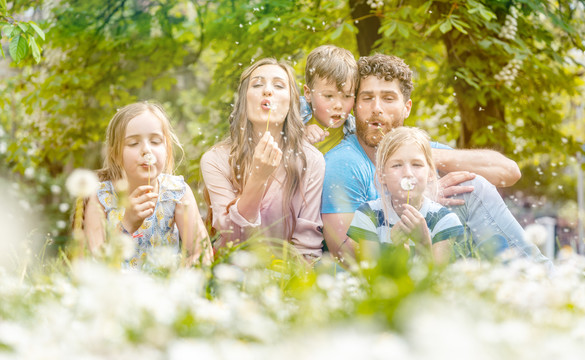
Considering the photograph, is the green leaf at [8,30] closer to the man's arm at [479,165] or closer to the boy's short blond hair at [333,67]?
the boy's short blond hair at [333,67]

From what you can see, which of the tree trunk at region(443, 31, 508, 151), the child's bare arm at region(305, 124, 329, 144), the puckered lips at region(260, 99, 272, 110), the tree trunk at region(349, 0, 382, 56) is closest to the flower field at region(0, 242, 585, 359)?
the puckered lips at region(260, 99, 272, 110)

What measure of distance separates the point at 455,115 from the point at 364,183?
154 inches

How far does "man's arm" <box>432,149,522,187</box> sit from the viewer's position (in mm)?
3613

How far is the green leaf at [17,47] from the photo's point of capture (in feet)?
10.0

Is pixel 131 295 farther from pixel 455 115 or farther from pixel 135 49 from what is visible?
pixel 455 115

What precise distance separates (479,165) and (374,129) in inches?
29.7

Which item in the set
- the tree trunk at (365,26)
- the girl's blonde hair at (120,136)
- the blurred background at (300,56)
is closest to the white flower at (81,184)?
the girl's blonde hair at (120,136)

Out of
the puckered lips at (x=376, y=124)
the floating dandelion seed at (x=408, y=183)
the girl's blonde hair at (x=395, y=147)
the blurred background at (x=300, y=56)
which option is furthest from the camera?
the blurred background at (x=300, y=56)

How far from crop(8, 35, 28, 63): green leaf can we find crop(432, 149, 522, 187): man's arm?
2452mm

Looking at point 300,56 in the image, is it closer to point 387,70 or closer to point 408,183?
point 387,70

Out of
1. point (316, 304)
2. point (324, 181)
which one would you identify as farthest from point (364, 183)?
point (316, 304)

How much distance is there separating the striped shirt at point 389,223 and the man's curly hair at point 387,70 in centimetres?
89

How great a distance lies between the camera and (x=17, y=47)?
3.07 metres

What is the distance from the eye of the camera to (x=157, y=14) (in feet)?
20.9
